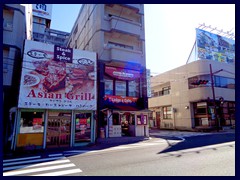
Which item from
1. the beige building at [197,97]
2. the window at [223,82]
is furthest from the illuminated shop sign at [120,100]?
the window at [223,82]

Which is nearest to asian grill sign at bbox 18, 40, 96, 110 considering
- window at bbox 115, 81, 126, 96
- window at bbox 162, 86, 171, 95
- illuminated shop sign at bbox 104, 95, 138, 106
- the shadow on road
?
illuminated shop sign at bbox 104, 95, 138, 106

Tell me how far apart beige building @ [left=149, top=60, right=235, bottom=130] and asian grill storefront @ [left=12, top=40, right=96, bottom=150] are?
47.4ft

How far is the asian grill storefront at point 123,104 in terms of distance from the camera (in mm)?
17750

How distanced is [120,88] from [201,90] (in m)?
12.1

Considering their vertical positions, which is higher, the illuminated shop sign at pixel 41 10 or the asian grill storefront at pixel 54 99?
the illuminated shop sign at pixel 41 10

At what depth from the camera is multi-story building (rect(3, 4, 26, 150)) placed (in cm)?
1401

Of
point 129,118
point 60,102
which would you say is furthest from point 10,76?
point 129,118

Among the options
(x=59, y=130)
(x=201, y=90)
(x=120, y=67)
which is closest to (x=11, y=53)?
(x=59, y=130)

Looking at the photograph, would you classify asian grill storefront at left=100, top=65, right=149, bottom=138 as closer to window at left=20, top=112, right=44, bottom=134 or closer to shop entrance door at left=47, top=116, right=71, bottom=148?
shop entrance door at left=47, top=116, right=71, bottom=148

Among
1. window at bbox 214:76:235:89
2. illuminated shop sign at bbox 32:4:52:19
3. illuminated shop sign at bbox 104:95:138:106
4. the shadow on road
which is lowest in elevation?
the shadow on road

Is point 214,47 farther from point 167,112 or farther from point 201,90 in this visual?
point 167,112

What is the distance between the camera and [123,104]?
18922 mm

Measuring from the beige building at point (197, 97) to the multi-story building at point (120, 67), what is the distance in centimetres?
850

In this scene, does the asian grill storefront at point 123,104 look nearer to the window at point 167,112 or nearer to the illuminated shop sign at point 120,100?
the illuminated shop sign at point 120,100
